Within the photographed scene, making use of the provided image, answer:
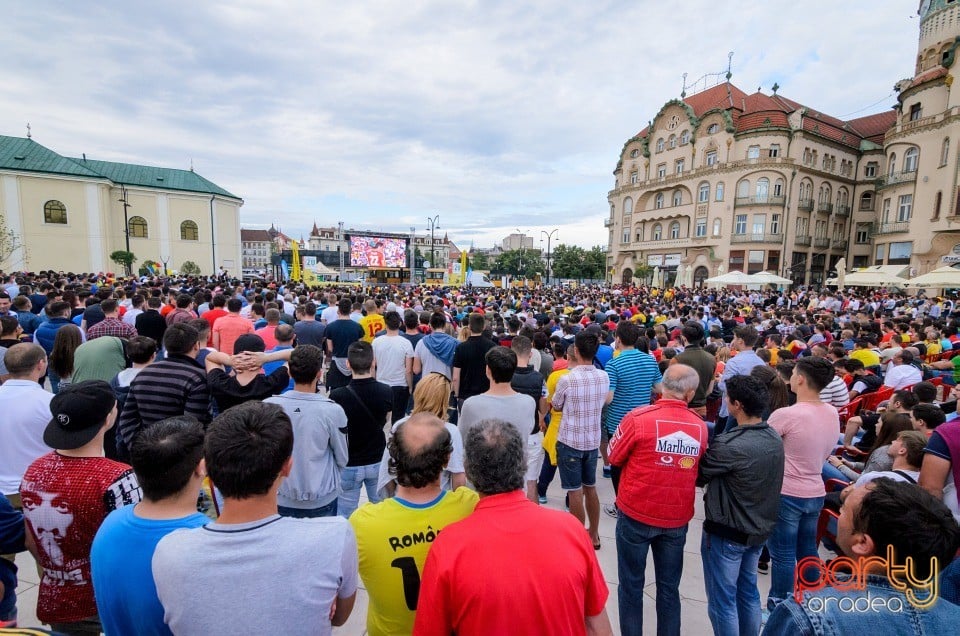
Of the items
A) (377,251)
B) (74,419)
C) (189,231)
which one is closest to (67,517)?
(74,419)

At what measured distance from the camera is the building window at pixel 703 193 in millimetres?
38875

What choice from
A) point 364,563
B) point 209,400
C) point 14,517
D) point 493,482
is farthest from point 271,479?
point 209,400

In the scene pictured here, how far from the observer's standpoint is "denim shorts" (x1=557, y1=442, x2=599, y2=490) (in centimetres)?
383

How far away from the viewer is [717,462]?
256cm

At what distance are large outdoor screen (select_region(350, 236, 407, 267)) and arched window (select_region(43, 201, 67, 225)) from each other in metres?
21.6

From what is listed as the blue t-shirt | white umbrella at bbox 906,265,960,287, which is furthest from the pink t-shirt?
white umbrella at bbox 906,265,960,287

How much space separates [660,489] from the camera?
101 inches

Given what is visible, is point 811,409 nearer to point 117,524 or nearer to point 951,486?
point 951,486

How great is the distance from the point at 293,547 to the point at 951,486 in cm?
375

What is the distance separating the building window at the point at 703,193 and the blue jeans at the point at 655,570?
4291 cm

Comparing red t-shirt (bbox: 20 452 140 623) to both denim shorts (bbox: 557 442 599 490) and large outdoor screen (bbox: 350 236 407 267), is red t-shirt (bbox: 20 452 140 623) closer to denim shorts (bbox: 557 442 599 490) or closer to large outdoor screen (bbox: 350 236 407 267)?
denim shorts (bbox: 557 442 599 490)

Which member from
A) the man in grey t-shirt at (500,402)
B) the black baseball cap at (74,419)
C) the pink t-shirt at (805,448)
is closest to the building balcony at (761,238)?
the pink t-shirt at (805,448)

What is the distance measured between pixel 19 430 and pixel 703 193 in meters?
45.3

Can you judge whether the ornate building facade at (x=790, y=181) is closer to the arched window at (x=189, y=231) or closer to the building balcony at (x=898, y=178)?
the building balcony at (x=898, y=178)
